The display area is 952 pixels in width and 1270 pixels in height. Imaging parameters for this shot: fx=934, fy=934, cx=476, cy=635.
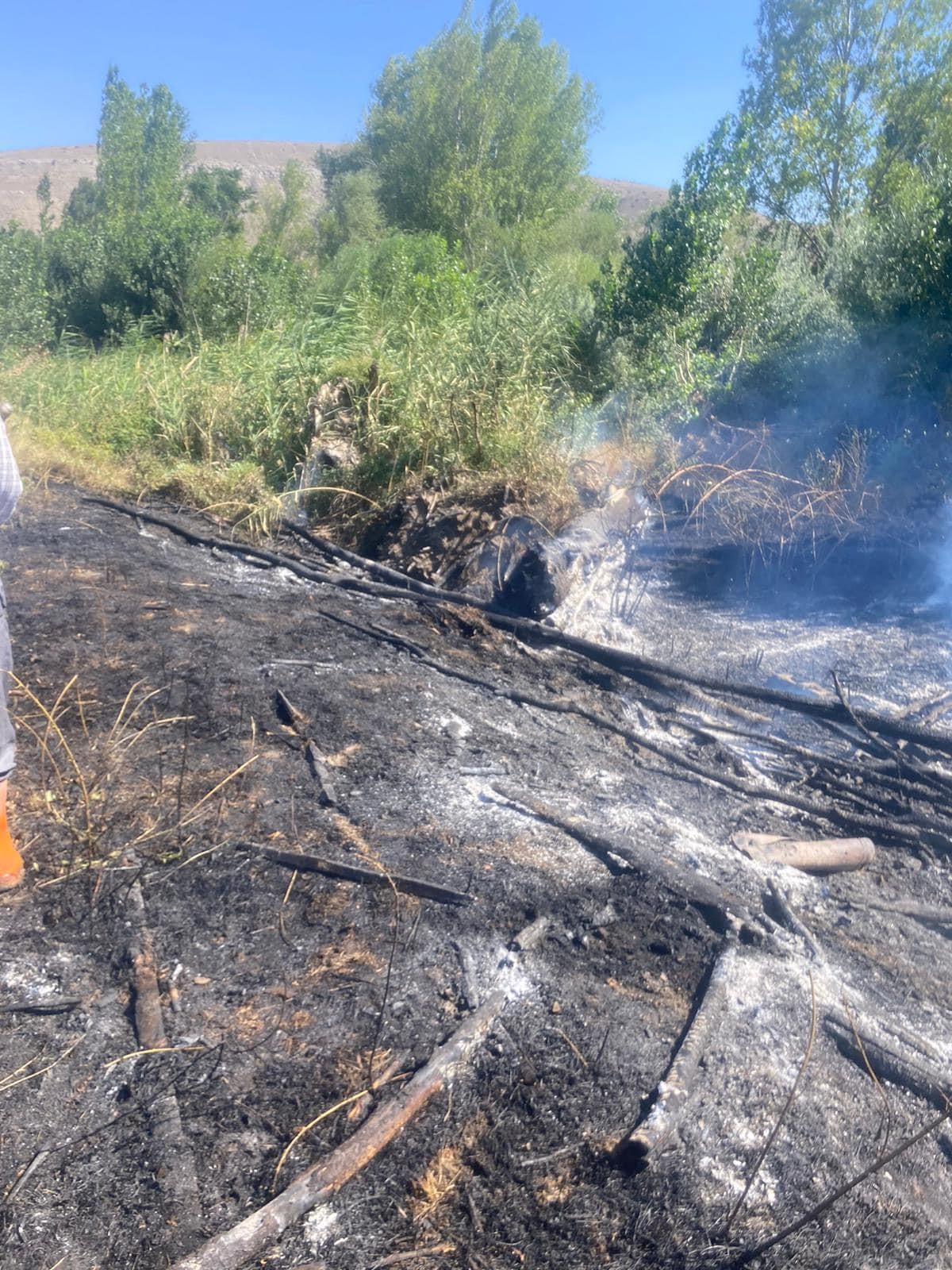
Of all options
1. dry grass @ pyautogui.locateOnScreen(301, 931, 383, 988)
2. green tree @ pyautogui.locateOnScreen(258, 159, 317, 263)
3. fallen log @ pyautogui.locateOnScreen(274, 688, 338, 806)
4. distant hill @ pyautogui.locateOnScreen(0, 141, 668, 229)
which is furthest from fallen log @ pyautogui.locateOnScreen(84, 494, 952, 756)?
distant hill @ pyautogui.locateOnScreen(0, 141, 668, 229)

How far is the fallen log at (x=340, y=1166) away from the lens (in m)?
1.92

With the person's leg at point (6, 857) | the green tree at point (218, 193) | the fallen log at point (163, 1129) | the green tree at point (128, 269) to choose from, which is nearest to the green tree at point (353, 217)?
the green tree at point (128, 269)

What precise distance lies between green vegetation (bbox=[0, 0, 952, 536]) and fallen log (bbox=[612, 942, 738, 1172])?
4.70 m

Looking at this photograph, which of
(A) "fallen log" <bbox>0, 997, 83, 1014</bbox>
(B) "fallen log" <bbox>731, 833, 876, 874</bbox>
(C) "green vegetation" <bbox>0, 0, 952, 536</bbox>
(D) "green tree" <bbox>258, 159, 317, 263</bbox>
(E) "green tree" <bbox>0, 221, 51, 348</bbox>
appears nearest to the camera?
(A) "fallen log" <bbox>0, 997, 83, 1014</bbox>

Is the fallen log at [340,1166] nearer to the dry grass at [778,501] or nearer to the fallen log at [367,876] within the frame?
the fallen log at [367,876]

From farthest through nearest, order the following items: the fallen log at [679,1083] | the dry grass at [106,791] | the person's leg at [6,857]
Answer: the dry grass at [106,791] → the person's leg at [6,857] → the fallen log at [679,1083]

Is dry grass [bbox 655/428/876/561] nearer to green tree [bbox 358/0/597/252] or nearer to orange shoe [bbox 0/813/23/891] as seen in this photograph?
orange shoe [bbox 0/813/23/891]

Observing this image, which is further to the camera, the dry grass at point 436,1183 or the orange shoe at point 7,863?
the orange shoe at point 7,863

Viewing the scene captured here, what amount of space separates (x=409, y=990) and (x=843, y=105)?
1814 cm

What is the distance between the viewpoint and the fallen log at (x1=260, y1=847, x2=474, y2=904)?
311cm

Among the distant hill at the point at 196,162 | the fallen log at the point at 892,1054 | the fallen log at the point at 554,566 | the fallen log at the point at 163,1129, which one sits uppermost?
the distant hill at the point at 196,162

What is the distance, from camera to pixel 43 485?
26.6ft

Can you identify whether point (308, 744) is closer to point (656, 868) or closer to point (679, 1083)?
point (656, 868)

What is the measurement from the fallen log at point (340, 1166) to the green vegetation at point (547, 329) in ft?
16.7
